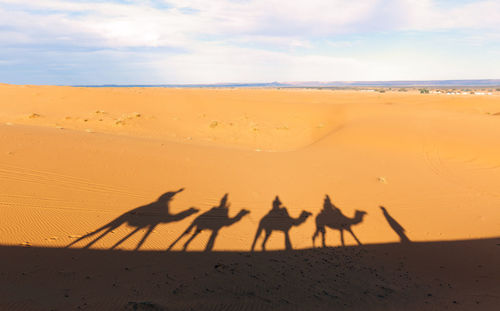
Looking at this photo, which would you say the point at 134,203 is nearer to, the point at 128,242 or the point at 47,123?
the point at 128,242

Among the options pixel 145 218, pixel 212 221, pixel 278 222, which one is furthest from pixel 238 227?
pixel 145 218

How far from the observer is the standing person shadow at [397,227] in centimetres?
650

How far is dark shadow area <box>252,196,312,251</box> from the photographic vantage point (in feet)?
20.5

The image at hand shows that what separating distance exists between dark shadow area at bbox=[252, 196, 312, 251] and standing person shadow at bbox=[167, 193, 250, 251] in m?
0.56

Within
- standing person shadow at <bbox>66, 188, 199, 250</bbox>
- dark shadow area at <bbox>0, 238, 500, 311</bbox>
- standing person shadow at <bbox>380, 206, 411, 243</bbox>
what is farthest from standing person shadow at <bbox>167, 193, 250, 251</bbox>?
standing person shadow at <bbox>380, 206, 411, 243</bbox>

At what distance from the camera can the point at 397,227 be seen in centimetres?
702

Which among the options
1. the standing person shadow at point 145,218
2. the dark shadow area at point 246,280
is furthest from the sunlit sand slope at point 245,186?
the dark shadow area at point 246,280

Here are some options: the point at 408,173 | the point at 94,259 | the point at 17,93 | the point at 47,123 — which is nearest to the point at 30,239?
the point at 94,259

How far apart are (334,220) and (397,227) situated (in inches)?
53.9

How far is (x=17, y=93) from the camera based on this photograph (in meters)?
28.1

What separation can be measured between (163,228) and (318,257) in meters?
2.98

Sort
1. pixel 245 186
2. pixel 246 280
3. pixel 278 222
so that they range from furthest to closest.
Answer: pixel 245 186 < pixel 278 222 < pixel 246 280

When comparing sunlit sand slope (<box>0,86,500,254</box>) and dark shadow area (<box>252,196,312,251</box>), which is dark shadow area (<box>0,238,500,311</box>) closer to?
sunlit sand slope (<box>0,86,500,254</box>)

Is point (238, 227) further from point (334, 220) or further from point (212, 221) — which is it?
point (334, 220)
